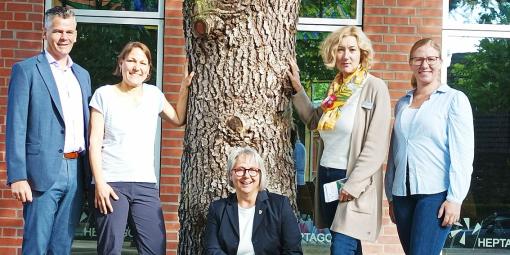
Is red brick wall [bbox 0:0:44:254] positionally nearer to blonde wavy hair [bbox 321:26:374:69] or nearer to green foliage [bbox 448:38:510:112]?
blonde wavy hair [bbox 321:26:374:69]

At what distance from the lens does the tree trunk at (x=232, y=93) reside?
4625mm

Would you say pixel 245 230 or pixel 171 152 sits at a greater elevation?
pixel 171 152

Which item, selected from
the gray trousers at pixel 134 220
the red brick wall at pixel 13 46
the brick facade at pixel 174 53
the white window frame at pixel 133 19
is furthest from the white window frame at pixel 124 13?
the gray trousers at pixel 134 220

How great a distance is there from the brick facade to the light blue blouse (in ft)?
9.20

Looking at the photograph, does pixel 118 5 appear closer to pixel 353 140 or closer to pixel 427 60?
pixel 353 140

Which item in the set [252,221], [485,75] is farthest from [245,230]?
[485,75]

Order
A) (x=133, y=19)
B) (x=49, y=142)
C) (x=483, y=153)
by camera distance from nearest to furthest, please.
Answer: (x=49, y=142)
(x=133, y=19)
(x=483, y=153)

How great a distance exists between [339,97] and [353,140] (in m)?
0.26

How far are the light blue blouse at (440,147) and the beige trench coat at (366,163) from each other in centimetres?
13

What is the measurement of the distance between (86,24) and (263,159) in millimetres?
3303

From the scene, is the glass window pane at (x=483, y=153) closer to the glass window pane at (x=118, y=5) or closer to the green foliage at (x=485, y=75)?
the green foliage at (x=485, y=75)

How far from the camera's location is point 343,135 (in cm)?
452

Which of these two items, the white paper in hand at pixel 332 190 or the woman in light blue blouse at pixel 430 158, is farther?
the white paper in hand at pixel 332 190

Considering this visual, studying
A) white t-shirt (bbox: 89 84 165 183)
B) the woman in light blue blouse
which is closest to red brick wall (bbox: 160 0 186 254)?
white t-shirt (bbox: 89 84 165 183)
